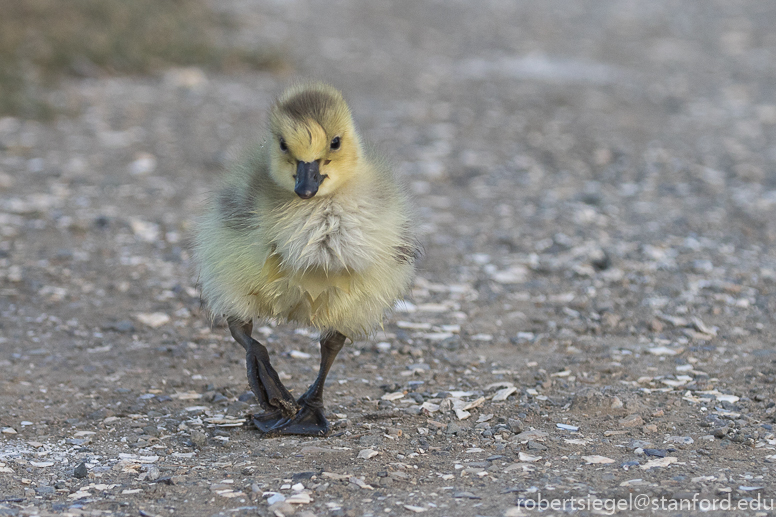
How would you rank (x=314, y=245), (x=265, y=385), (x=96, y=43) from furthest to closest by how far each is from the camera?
1. (x=96, y=43)
2. (x=265, y=385)
3. (x=314, y=245)

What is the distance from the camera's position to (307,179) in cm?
348

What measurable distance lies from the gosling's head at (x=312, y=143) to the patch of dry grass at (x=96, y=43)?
657 cm

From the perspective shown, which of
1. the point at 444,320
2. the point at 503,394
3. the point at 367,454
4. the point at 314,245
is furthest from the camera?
the point at 444,320

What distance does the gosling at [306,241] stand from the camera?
140 inches

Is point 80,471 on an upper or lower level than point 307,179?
lower

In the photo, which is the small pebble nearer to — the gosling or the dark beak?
the gosling

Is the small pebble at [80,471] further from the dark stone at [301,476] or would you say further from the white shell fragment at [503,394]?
the white shell fragment at [503,394]

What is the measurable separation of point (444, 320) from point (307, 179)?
2.22 m

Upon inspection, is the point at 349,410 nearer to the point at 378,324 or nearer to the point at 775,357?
the point at 378,324

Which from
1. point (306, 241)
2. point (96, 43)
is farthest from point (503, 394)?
point (96, 43)

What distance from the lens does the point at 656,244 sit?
6.75 metres

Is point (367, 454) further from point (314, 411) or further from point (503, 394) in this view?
point (503, 394)

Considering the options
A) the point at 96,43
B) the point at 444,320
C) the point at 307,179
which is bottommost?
the point at 444,320

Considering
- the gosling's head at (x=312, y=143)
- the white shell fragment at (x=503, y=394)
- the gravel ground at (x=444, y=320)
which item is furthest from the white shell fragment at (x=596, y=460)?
the gosling's head at (x=312, y=143)
